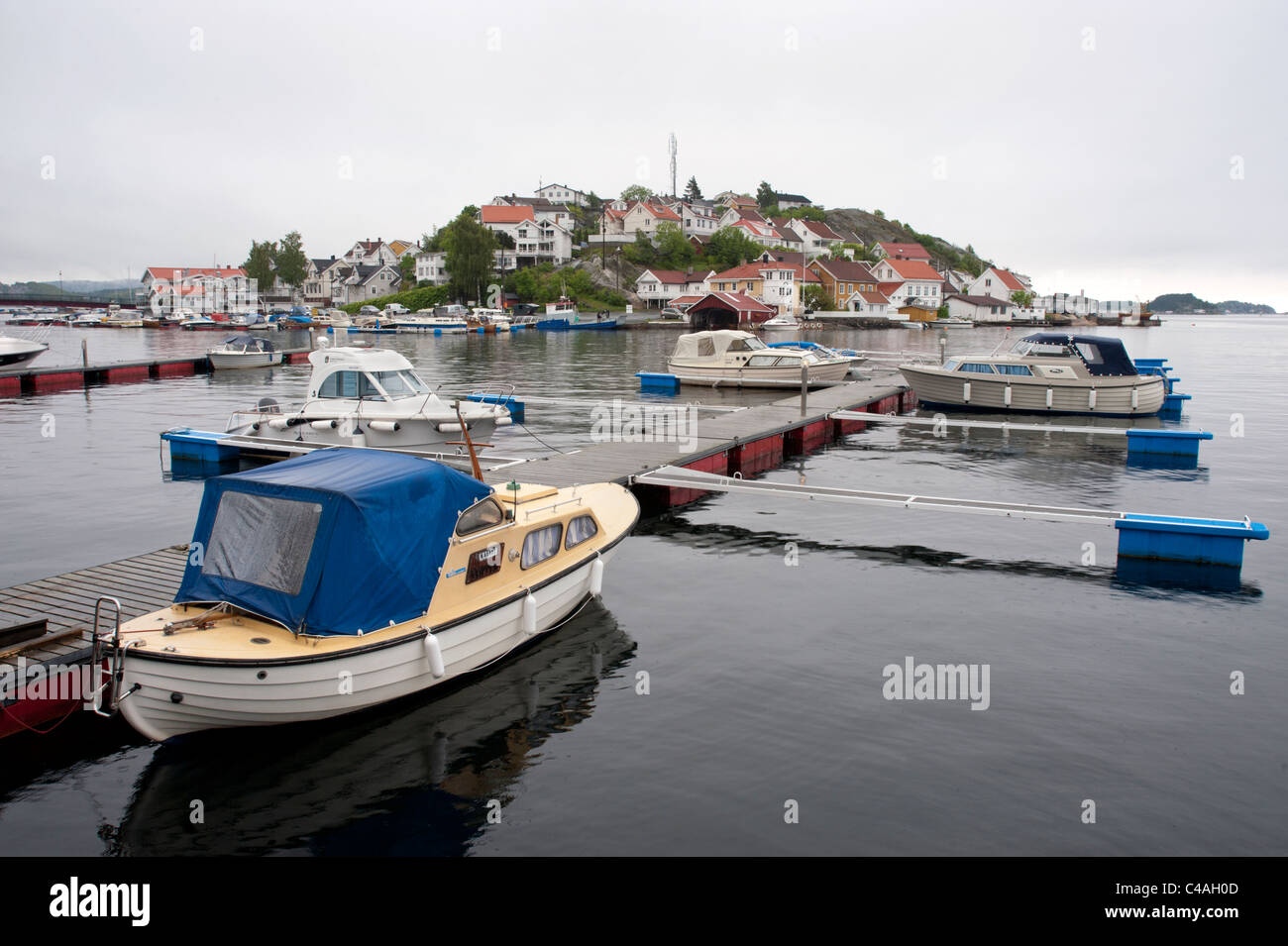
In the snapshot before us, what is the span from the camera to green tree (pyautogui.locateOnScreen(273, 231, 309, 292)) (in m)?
164

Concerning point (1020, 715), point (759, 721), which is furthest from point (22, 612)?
point (1020, 715)

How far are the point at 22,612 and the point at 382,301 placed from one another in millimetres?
137632

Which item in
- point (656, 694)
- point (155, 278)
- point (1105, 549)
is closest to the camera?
point (656, 694)

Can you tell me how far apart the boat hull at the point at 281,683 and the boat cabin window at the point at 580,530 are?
222 cm

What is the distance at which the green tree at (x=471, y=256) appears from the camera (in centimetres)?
12669

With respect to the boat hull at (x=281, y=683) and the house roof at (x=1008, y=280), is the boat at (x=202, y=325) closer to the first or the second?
the boat hull at (x=281, y=683)

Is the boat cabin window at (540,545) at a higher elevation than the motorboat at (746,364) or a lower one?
lower

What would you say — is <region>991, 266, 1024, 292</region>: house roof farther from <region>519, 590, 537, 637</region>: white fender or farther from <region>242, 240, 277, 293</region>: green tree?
<region>519, 590, 537, 637</region>: white fender

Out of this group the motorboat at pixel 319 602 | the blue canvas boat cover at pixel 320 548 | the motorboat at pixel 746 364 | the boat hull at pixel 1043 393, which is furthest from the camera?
the motorboat at pixel 746 364

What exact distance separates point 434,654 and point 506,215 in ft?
486

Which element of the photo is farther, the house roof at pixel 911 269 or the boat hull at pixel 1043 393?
the house roof at pixel 911 269

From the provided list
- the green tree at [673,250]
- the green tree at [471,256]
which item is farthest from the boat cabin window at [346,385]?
the green tree at [673,250]
